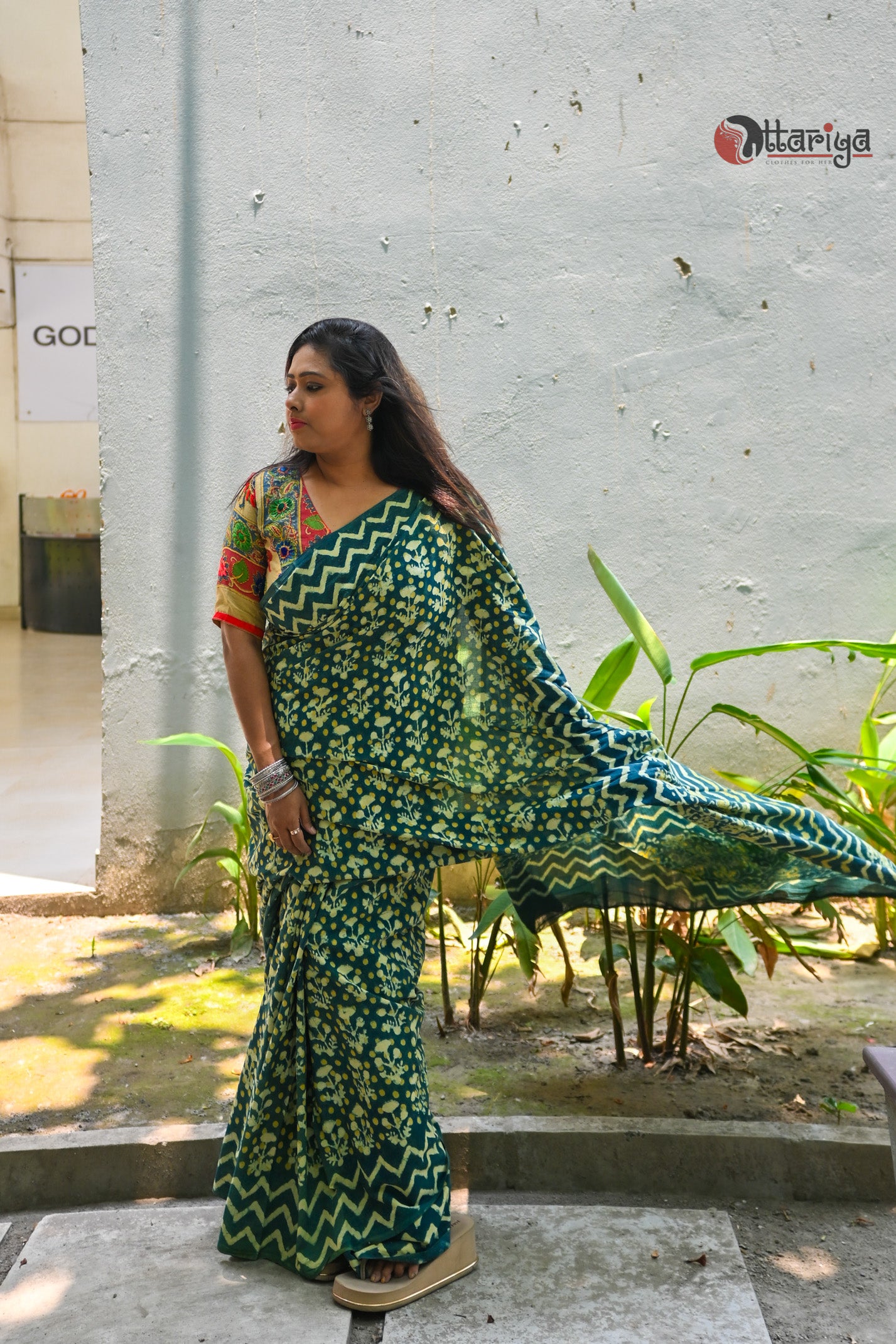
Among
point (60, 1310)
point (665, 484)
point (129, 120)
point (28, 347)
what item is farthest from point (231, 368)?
point (28, 347)

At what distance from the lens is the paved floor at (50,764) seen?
4719 mm

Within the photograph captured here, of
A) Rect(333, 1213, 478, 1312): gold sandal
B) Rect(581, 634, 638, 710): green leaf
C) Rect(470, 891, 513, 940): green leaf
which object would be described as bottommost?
Rect(333, 1213, 478, 1312): gold sandal

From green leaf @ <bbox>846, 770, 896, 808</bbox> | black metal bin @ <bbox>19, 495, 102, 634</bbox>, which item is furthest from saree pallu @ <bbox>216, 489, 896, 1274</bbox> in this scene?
black metal bin @ <bbox>19, 495, 102, 634</bbox>

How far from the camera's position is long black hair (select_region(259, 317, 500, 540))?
7.52 ft

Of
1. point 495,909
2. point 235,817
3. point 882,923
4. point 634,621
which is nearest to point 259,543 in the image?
point 634,621

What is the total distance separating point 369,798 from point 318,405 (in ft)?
2.45

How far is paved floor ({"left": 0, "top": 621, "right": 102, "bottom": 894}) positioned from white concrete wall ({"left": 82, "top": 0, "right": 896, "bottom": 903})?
734 mm

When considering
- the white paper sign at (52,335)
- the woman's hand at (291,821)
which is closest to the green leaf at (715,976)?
the woman's hand at (291,821)

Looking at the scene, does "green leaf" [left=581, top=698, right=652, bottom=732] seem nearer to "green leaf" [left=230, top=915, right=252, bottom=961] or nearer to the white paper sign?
"green leaf" [left=230, top=915, right=252, bottom=961]

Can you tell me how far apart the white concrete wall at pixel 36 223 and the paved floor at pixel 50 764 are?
237 cm

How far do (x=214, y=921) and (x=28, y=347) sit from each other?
31.5ft

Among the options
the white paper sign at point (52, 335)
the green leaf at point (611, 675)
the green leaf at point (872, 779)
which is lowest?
the green leaf at point (872, 779)

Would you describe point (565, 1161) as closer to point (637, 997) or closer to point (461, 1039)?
point (637, 997)

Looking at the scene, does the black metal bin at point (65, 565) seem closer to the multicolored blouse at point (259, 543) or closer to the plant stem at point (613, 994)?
the plant stem at point (613, 994)
